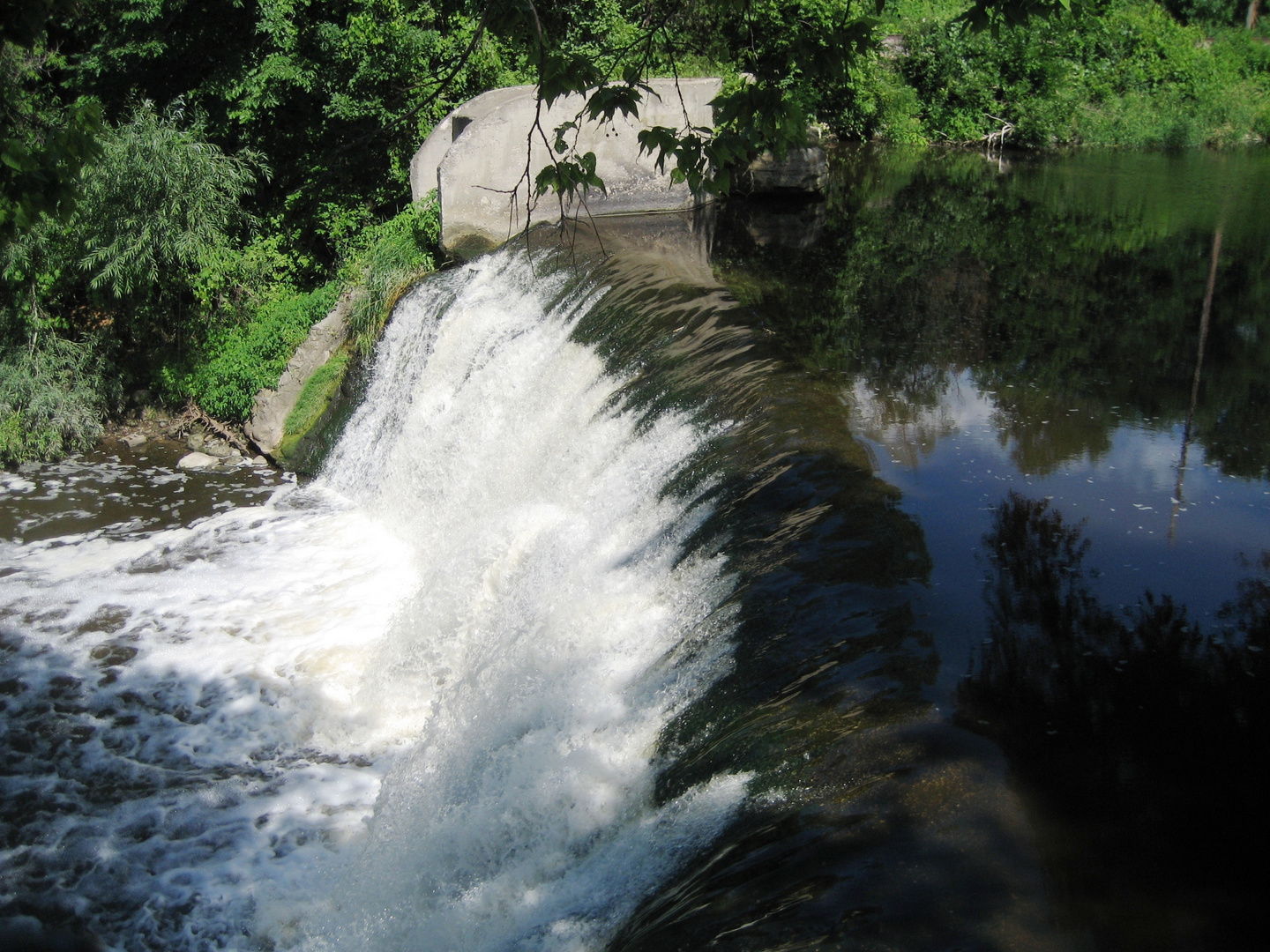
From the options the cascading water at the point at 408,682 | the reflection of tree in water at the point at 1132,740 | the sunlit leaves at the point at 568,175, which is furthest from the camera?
the cascading water at the point at 408,682

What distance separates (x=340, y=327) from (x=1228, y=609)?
9.13 metres

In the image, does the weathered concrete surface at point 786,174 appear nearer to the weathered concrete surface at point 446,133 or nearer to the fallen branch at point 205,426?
the weathered concrete surface at point 446,133

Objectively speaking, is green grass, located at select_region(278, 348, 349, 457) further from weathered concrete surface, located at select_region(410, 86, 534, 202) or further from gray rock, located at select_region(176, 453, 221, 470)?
weathered concrete surface, located at select_region(410, 86, 534, 202)

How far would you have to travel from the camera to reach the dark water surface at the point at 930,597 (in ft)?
10.7

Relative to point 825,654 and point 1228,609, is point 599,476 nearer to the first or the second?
point 825,654

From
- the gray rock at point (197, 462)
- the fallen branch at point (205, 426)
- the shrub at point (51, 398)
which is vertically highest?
the shrub at point (51, 398)

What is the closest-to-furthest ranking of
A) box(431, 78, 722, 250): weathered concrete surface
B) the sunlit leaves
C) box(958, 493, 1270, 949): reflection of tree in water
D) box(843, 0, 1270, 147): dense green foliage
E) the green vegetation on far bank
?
box(958, 493, 1270, 949): reflection of tree in water → the sunlit leaves → the green vegetation on far bank → box(431, 78, 722, 250): weathered concrete surface → box(843, 0, 1270, 147): dense green foliage

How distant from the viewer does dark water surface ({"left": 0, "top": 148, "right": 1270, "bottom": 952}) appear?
10.7ft

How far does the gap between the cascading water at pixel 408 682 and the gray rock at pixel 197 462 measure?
1506 millimetres

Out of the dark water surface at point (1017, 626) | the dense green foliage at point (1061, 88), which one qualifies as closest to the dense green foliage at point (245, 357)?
the dark water surface at point (1017, 626)

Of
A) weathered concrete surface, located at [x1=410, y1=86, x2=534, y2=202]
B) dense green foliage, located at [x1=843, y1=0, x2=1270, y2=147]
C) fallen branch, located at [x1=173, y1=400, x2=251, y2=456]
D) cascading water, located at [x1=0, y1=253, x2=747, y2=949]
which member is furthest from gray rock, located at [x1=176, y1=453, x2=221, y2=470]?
dense green foliage, located at [x1=843, y1=0, x2=1270, y2=147]

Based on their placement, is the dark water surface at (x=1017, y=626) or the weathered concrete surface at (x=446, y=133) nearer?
the dark water surface at (x=1017, y=626)

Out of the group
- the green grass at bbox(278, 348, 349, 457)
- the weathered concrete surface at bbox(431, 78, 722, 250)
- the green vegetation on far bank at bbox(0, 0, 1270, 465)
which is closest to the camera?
the green grass at bbox(278, 348, 349, 457)

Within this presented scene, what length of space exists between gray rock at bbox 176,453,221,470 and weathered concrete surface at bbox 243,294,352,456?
48cm
